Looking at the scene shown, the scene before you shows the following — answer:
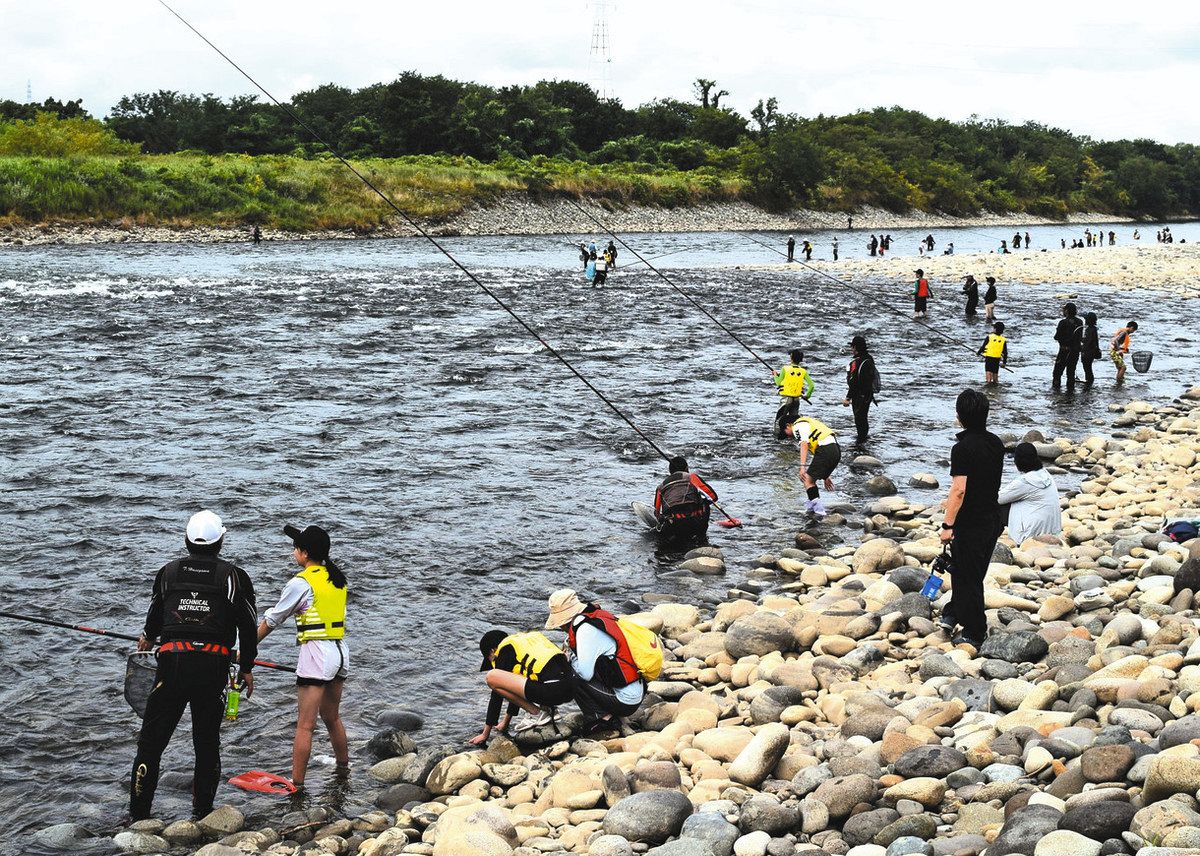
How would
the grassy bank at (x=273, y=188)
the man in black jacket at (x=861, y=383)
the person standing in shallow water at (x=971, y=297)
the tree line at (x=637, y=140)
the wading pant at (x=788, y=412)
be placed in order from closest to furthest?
the man in black jacket at (x=861, y=383), the wading pant at (x=788, y=412), the person standing in shallow water at (x=971, y=297), the grassy bank at (x=273, y=188), the tree line at (x=637, y=140)

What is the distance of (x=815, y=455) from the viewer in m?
14.1

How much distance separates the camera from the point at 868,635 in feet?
30.2

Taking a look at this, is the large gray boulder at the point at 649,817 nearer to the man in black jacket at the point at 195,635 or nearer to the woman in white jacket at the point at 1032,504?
the man in black jacket at the point at 195,635

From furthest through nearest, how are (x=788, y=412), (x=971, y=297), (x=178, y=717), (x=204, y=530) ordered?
(x=971, y=297) < (x=788, y=412) < (x=178, y=717) < (x=204, y=530)

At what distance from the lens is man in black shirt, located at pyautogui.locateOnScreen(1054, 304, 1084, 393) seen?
22141 mm

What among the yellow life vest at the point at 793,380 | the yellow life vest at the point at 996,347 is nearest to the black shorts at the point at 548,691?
the yellow life vest at the point at 793,380

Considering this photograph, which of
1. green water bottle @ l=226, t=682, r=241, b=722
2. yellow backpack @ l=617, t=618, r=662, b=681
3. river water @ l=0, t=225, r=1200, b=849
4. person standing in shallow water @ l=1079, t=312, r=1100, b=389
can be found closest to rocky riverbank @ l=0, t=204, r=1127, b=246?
river water @ l=0, t=225, r=1200, b=849

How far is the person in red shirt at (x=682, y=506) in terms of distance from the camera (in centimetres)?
1283

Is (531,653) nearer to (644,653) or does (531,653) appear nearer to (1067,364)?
(644,653)

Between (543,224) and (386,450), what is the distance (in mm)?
62860

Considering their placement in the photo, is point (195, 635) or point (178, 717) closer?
point (195, 635)

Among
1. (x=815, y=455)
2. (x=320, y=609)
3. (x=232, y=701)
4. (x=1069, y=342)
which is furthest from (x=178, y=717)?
(x=1069, y=342)

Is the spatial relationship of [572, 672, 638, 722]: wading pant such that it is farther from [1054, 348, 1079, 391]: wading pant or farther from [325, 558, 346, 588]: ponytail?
[1054, 348, 1079, 391]: wading pant

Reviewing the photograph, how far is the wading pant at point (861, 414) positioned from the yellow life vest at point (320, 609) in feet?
37.9
